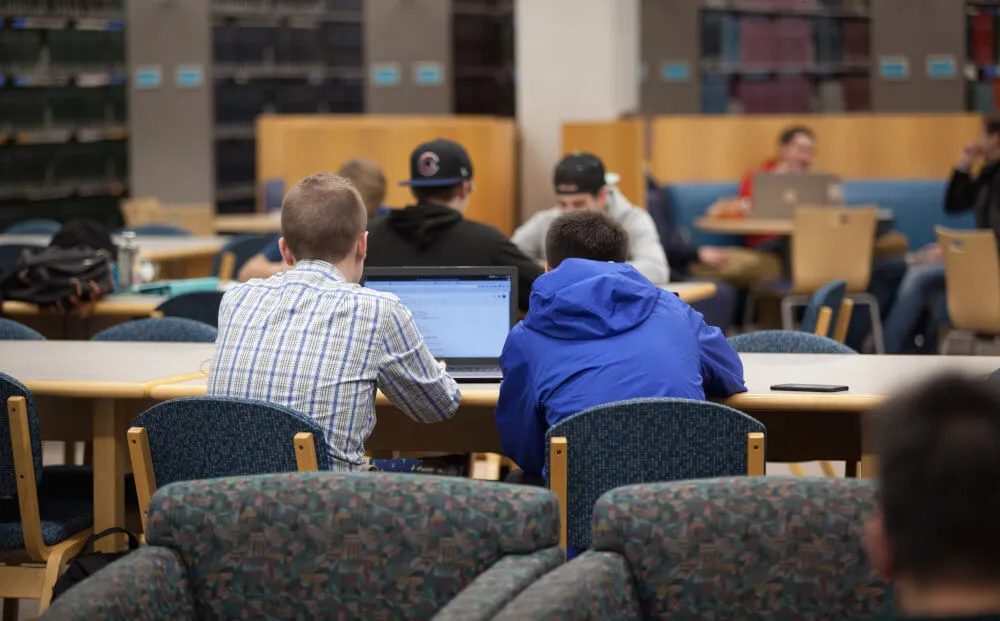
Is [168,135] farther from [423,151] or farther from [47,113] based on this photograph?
[423,151]

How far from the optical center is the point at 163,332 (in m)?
4.14

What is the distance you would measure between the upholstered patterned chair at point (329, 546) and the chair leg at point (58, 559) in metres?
1.10

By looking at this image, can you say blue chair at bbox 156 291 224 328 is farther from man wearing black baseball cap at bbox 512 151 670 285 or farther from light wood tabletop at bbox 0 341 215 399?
man wearing black baseball cap at bbox 512 151 670 285

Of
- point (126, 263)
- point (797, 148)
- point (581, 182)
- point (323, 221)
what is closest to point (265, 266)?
point (126, 263)

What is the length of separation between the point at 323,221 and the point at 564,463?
76 cm

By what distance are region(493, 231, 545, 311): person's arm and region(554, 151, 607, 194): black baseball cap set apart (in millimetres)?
807

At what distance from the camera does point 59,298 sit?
512 cm

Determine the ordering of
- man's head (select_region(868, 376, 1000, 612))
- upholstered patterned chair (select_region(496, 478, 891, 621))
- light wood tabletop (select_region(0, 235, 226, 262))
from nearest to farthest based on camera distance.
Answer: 1. man's head (select_region(868, 376, 1000, 612))
2. upholstered patterned chair (select_region(496, 478, 891, 621))
3. light wood tabletop (select_region(0, 235, 226, 262))

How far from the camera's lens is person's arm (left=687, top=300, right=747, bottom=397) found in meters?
3.10

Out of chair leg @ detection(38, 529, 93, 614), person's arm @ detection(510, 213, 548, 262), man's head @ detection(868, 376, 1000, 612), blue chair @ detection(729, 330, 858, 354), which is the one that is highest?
person's arm @ detection(510, 213, 548, 262)

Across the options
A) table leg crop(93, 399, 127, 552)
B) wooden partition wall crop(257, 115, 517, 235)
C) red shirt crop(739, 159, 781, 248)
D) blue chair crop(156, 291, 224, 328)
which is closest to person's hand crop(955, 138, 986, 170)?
red shirt crop(739, 159, 781, 248)

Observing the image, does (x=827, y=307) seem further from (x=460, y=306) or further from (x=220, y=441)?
(x=220, y=441)

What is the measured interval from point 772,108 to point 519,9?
2892 millimetres

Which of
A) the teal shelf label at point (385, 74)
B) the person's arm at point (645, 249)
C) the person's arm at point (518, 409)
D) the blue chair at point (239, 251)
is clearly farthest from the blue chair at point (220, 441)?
the teal shelf label at point (385, 74)
